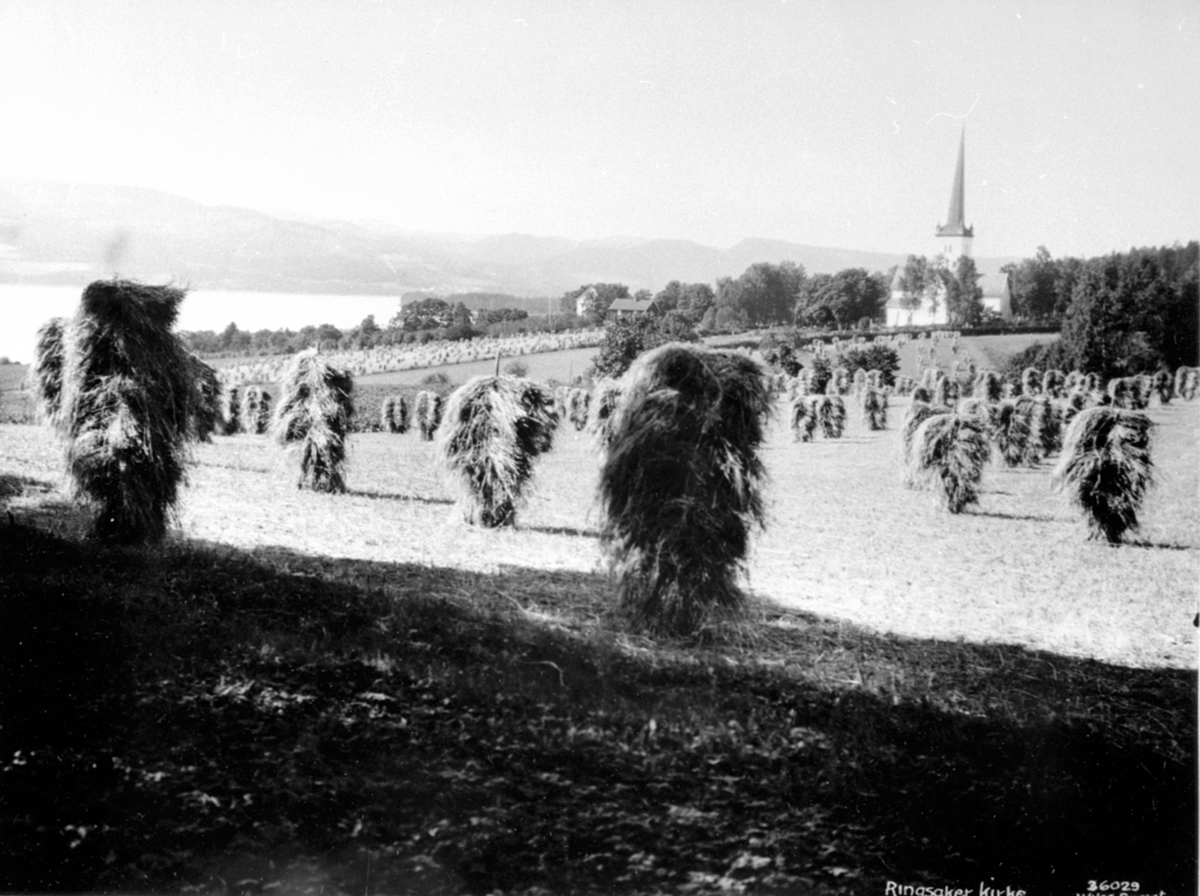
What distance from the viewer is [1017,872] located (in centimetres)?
439

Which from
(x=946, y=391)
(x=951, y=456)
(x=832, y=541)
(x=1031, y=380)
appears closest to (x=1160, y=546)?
(x=832, y=541)

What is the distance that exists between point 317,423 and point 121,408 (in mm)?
2436

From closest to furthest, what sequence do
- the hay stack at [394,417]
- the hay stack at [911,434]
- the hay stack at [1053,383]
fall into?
the hay stack at [1053,383], the hay stack at [394,417], the hay stack at [911,434]

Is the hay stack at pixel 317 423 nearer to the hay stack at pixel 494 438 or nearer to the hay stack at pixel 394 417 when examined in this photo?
the hay stack at pixel 394 417

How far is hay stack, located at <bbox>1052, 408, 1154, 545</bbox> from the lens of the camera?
6797 mm

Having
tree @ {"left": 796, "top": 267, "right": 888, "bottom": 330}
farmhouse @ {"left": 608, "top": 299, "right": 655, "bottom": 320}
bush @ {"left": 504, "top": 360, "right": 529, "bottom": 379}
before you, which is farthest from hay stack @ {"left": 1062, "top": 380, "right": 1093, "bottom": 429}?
bush @ {"left": 504, "top": 360, "right": 529, "bottom": 379}

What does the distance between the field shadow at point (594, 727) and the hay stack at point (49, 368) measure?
111 centimetres

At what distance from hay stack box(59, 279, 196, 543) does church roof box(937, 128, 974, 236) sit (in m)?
5.94

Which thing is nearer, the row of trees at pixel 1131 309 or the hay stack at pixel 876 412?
the row of trees at pixel 1131 309

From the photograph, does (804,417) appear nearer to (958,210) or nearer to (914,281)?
(914,281)

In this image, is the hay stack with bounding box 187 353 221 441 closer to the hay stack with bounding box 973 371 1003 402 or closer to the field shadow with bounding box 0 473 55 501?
the field shadow with bounding box 0 473 55 501

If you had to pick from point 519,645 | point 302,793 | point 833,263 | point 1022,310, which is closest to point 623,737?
point 519,645

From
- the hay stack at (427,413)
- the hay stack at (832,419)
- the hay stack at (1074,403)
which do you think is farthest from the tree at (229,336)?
the hay stack at (832,419)

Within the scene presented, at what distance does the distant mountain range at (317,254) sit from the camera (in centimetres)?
543
